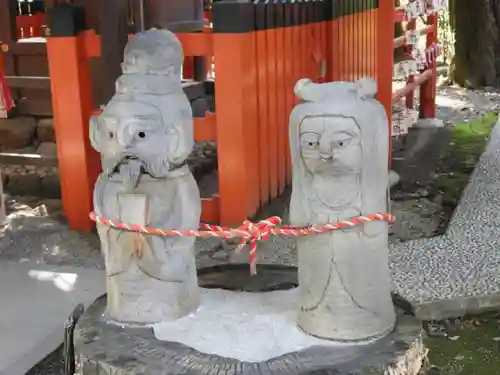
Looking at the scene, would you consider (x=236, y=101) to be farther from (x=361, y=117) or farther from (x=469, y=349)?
(x=361, y=117)

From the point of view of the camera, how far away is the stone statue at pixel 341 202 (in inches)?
86.3

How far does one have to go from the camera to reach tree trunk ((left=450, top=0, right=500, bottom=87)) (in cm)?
1220

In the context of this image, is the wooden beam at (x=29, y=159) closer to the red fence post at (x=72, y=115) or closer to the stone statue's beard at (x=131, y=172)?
the red fence post at (x=72, y=115)

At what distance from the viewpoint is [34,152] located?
6.44 m

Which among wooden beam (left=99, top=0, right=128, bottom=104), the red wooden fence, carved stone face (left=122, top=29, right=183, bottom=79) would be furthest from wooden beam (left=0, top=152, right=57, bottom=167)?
carved stone face (left=122, top=29, right=183, bottom=79)

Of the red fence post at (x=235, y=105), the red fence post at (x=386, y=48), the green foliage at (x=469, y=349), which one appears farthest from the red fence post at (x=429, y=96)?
the green foliage at (x=469, y=349)

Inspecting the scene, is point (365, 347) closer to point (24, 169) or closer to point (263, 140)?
point (263, 140)

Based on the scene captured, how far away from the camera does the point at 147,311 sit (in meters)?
2.51

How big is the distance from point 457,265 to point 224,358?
226 centimetres

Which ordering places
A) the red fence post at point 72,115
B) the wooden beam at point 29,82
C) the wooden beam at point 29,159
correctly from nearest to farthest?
1. the red fence post at point 72,115
2. the wooden beam at point 29,159
3. the wooden beam at point 29,82

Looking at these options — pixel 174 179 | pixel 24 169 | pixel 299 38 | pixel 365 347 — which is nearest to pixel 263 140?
pixel 299 38

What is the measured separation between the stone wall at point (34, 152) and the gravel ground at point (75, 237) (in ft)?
0.48

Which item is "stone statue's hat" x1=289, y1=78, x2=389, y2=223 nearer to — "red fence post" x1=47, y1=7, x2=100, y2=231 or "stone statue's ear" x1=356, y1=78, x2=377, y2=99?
"stone statue's ear" x1=356, y1=78, x2=377, y2=99

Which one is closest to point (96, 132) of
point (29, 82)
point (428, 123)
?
point (29, 82)
